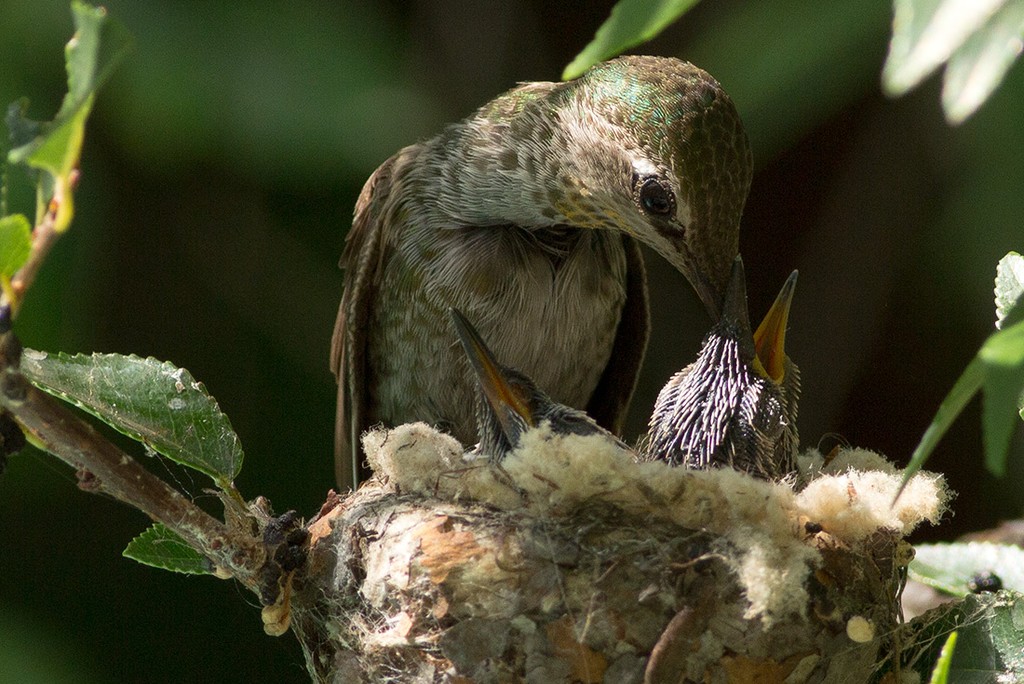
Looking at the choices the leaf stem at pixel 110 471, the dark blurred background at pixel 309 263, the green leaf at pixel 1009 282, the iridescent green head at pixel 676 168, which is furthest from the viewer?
the dark blurred background at pixel 309 263

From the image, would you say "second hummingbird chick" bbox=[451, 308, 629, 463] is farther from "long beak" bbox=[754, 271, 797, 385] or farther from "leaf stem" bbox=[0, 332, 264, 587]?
"leaf stem" bbox=[0, 332, 264, 587]

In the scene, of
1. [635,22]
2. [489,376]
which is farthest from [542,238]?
[635,22]

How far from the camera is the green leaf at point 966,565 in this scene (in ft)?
5.95

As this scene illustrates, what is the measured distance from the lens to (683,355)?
11.4ft

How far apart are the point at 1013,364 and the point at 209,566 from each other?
1.14m

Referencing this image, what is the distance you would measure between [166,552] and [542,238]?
1016 millimetres

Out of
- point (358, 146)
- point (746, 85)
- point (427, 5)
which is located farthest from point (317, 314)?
point (746, 85)

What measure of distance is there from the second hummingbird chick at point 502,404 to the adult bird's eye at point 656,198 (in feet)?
1.19

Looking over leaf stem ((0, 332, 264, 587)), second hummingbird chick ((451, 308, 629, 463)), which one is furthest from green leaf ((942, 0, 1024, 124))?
second hummingbird chick ((451, 308, 629, 463))

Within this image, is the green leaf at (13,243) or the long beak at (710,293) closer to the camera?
the green leaf at (13,243)

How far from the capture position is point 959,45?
794mm

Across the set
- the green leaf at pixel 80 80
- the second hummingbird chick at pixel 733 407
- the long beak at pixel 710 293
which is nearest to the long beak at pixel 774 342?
the second hummingbird chick at pixel 733 407

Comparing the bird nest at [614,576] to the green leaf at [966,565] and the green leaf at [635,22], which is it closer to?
the green leaf at [966,565]

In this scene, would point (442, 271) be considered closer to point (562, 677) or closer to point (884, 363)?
point (562, 677)
